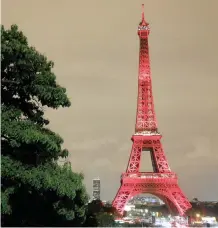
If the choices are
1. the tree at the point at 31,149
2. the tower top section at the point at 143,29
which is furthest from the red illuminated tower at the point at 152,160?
the tree at the point at 31,149

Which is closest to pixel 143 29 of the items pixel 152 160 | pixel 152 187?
pixel 152 160

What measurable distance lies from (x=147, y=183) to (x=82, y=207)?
3271 centimetres

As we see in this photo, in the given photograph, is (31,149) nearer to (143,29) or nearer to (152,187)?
(152,187)

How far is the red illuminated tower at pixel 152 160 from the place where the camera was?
39469 millimetres

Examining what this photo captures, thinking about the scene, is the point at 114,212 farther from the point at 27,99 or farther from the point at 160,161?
the point at 27,99

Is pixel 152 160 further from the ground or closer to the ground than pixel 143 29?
closer to the ground

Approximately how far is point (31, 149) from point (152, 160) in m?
38.5

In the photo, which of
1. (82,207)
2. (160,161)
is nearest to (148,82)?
(160,161)

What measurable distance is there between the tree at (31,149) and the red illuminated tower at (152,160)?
103ft

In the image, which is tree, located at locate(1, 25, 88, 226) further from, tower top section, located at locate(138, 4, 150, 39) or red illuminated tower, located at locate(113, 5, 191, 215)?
tower top section, located at locate(138, 4, 150, 39)

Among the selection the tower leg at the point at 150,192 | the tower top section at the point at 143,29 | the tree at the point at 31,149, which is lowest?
the tree at the point at 31,149

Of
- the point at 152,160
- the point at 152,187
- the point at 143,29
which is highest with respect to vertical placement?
the point at 143,29

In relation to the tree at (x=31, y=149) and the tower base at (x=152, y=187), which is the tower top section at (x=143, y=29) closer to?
the tower base at (x=152, y=187)

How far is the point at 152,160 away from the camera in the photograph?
44844 millimetres
